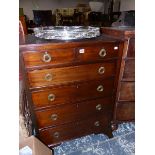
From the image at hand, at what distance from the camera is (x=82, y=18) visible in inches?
155

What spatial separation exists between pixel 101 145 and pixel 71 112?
1.44 feet

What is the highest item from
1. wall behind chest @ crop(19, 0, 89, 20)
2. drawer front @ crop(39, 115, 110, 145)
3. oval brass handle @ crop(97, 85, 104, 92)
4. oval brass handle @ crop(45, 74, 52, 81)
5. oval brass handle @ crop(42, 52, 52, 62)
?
wall behind chest @ crop(19, 0, 89, 20)

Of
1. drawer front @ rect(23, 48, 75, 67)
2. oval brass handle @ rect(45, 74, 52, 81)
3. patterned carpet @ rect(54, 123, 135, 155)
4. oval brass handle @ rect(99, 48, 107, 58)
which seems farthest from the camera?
patterned carpet @ rect(54, 123, 135, 155)

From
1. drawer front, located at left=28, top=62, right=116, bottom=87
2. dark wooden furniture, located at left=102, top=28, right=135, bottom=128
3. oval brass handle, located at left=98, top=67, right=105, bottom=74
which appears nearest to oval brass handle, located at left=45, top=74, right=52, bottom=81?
drawer front, located at left=28, top=62, right=116, bottom=87

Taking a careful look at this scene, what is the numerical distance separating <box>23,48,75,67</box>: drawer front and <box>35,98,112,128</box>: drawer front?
369mm

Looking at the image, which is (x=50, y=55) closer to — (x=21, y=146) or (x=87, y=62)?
(x=87, y=62)

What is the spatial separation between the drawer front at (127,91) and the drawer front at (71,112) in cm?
13

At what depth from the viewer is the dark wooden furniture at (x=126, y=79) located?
1644mm

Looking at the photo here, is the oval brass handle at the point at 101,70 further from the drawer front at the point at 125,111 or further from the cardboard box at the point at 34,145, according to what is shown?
the cardboard box at the point at 34,145

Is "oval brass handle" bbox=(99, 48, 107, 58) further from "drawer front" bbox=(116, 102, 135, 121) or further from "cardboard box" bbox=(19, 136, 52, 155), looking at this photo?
"cardboard box" bbox=(19, 136, 52, 155)

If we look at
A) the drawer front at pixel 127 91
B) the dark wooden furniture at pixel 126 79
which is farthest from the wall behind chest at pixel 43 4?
the drawer front at pixel 127 91

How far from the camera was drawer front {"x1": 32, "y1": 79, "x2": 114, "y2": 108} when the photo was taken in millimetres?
1521
